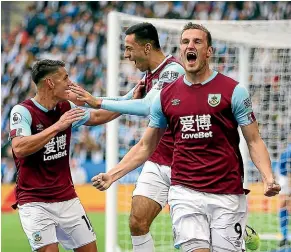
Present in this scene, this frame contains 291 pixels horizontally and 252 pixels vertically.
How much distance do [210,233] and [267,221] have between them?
8478 mm

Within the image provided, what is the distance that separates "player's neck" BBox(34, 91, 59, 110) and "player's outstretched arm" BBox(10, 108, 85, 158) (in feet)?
1.19

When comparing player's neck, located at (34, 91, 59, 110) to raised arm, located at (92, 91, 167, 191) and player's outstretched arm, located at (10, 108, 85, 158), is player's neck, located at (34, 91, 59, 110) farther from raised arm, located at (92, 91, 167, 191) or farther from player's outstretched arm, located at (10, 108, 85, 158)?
raised arm, located at (92, 91, 167, 191)

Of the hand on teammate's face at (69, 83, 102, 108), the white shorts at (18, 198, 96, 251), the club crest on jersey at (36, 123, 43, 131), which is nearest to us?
the hand on teammate's face at (69, 83, 102, 108)

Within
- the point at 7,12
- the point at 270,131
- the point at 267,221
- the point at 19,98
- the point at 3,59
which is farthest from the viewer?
the point at 7,12

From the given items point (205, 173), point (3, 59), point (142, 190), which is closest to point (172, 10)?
point (3, 59)

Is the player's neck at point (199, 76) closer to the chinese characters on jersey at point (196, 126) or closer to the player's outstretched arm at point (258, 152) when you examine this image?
the chinese characters on jersey at point (196, 126)

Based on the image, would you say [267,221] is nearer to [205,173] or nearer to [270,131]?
[270,131]

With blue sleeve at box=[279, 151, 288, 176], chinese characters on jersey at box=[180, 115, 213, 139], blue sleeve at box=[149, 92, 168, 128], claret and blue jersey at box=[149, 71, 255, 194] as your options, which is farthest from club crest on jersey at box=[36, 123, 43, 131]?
blue sleeve at box=[279, 151, 288, 176]

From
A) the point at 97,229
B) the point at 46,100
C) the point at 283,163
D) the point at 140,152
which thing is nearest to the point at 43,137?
the point at 46,100

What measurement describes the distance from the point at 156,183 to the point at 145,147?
3.95 feet

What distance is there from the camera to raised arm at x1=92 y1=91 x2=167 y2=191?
6.58m

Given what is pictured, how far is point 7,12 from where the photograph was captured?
85.2 feet

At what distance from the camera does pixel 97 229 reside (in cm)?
1435

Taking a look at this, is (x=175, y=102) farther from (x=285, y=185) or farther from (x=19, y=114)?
(x=285, y=185)
